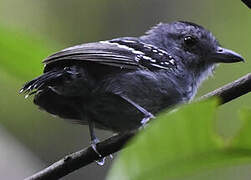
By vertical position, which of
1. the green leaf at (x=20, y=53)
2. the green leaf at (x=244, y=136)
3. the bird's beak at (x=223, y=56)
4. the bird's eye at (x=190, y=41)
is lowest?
the bird's beak at (x=223, y=56)

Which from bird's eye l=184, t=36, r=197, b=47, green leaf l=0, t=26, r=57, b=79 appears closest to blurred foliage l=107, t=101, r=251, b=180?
green leaf l=0, t=26, r=57, b=79

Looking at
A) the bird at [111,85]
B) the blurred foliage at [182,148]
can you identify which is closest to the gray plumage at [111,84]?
the bird at [111,85]

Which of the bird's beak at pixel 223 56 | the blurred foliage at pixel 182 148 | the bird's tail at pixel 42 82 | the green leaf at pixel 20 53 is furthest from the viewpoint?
the bird's beak at pixel 223 56

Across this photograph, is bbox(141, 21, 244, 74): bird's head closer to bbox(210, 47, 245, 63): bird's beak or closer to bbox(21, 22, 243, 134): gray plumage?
bbox(210, 47, 245, 63): bird's beak

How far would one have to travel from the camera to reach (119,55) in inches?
149

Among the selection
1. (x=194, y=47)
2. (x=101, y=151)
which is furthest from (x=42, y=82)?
(x=194, y=47)

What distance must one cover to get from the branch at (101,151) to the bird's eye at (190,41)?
2.17 meters

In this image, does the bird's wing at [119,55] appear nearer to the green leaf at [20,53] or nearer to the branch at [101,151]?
the branch at [101,151]

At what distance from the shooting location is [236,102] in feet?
20.1

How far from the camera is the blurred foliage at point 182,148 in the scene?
1250 millimetres

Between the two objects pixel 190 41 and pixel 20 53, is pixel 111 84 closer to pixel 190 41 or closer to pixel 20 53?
pixel 190 41

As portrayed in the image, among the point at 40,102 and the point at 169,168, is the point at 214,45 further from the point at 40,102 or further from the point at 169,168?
the point at 169,168

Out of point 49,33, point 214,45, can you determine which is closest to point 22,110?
point 49,33

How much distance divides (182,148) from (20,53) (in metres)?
0.71
